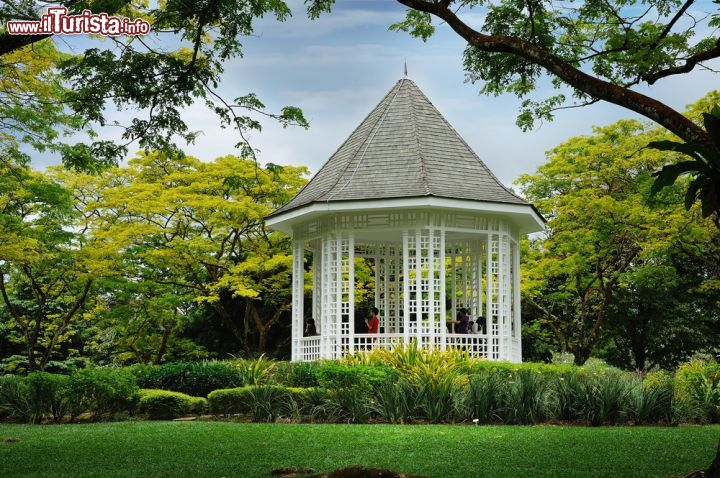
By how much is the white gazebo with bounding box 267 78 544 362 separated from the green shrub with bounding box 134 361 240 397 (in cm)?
325

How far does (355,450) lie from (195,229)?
1878 cm

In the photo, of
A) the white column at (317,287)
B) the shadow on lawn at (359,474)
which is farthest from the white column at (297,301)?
the shadow on lawn at (359,474)

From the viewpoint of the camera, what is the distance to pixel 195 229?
2781 cm

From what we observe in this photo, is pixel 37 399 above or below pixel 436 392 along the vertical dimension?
below

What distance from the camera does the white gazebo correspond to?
18.7 meters

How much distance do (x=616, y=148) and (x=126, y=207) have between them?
16.5 metres

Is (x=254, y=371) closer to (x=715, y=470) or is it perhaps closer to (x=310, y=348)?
(x=310, y=348)

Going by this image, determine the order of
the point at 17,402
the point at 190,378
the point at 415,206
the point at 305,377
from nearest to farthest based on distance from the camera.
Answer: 1. the point at 17,402
2. the point at 305,377
3. the point at 190,378
4. the point at 415,206

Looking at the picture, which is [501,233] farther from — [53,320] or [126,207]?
[53,320]

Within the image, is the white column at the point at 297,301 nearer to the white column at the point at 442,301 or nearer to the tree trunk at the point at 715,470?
the white column at the point at 442,301

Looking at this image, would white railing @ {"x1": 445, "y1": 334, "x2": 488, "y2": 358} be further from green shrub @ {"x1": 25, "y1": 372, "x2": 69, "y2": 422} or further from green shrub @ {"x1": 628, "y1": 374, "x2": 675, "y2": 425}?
green shrub @ {"x1": 25, "y1": 372, "x2": 69, "y2": 422}

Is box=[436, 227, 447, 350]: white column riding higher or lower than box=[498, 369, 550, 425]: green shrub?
higher

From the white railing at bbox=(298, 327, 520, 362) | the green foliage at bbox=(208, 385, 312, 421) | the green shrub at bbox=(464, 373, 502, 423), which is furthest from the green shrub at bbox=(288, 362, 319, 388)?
the green shrub at bbox=(464, 373, 502, 423)

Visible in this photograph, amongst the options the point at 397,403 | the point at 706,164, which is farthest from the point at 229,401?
the point at 706,164
